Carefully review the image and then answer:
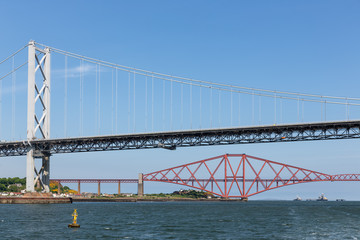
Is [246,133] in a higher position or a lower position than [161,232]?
higher

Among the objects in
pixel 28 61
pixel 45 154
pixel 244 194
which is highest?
pixel 28 61

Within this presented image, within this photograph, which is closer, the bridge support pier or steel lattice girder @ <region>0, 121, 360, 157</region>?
steel lattice girder @ <region>0, 121, 360, 157</region>

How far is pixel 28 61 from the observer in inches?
3664

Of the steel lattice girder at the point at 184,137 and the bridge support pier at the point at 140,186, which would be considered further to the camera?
the bridge support pier at the point at 140,186

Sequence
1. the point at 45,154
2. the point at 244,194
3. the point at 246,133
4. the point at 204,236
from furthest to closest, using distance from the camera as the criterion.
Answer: the point at 244,194 < the point at 45,154 < the point at 246,133 < the point at 204,236

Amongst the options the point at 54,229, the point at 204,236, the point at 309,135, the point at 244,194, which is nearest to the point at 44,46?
the point at 309,135

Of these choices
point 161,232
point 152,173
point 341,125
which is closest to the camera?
point 161,232

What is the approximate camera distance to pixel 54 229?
39.9m

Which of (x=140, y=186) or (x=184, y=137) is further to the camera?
(x=140, y=186)

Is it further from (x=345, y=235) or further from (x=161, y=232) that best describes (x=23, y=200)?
(x=345, y=235)

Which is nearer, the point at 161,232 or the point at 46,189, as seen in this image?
the point at 161,232

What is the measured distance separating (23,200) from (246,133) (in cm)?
3837

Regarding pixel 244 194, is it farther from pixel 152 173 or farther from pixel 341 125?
pixel 341 125

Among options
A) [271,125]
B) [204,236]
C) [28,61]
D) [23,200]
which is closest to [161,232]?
[204,236]
